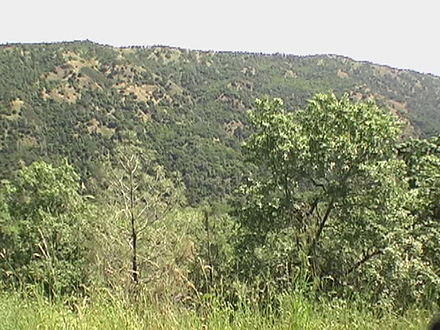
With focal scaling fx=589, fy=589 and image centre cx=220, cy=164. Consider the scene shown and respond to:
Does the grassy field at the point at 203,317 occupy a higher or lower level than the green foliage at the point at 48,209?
higher

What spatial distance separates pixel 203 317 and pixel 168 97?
136 meters

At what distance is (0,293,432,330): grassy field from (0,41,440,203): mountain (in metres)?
70.0

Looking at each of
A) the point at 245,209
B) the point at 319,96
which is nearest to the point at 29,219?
the point at 245,209

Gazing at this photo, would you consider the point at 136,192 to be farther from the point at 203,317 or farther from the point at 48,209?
the point at 203,317

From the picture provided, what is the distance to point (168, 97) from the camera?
138m

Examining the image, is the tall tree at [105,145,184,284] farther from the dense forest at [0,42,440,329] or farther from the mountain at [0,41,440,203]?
the mountain at [0,41,440,203]

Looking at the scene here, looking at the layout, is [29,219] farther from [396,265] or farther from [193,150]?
[193,150]

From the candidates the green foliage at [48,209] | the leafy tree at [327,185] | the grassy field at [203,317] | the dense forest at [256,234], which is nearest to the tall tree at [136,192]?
the dense forest at [256,234]

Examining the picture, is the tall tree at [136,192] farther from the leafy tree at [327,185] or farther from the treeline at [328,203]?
the leafy tree at [327,185]

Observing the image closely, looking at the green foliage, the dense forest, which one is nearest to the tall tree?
the dense forest

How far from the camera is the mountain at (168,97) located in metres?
99.6

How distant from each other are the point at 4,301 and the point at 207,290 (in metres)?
1.46

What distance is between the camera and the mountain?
9956 cm

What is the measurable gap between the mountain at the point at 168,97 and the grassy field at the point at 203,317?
6999 centimetres
